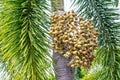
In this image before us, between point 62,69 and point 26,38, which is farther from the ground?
point 26,38

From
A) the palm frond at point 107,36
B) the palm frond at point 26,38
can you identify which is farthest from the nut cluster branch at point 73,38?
the palm frond at point 107,36

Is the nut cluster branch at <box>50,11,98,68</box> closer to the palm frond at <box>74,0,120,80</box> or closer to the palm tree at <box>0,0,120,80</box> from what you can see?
the palm tree at <box>0,0,120,80</box>

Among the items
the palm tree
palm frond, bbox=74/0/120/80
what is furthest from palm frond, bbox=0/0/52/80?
palm frond, bbox=74/0/120/80

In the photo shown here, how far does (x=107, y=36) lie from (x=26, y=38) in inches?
25.0

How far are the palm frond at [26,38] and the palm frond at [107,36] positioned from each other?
1.55ft

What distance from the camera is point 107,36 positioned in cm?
213

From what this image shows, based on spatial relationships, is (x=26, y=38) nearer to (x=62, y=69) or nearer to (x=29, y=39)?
(x=29, y=39)

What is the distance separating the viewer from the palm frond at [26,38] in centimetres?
166

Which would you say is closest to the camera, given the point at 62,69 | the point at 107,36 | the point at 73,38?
the point at 73,38

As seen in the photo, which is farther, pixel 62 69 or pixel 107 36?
pixel 107 36

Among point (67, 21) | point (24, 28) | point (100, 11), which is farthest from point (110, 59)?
point (24, 28)

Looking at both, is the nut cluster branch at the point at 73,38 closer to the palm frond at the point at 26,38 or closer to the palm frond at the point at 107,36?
the palm frond at the point at 26,38

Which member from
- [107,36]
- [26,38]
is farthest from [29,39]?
[107,36]

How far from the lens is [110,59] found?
2.10 m
